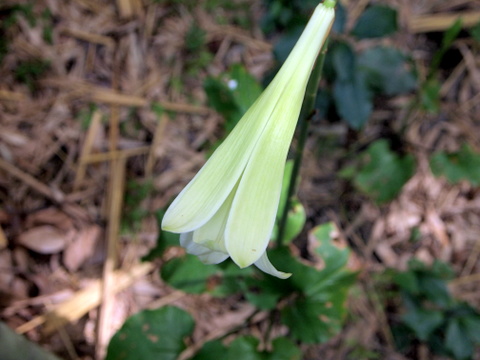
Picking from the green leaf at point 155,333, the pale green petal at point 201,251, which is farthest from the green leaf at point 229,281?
the pale green petal at point 201,251

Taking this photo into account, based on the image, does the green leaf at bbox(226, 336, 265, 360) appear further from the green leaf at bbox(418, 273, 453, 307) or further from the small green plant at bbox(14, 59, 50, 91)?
the small green plant at bbox(14, 59, 50, 91)

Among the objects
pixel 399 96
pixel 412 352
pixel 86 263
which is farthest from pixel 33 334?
pixel 399 96

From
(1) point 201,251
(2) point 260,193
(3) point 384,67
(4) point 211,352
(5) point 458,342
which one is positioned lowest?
(5) point 458,342

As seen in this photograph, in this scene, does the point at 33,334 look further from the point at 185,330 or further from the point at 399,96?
the point at 399,96

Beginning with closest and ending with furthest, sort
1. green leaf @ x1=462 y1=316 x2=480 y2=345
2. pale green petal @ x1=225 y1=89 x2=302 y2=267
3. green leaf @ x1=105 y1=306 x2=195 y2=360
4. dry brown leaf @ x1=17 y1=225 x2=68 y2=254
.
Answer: pale green petal @ x1=225 y1=89 x2=302 y2=267, green leaf @ x1=105 y1=306 x2=195 y2=360, green leaf @ x1=462 y1=316 x2=480 y2=345, dry brown leaf @ x1=17 y1=225 x2=68 y2=254

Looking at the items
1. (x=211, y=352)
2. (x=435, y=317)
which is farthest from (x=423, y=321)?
(x=211, y=352)

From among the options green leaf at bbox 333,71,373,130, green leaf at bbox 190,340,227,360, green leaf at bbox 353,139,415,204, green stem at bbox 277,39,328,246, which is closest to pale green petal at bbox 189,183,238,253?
green stem at bbox 277,39,328,246

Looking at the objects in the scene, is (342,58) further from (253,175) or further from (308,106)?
(253,175)

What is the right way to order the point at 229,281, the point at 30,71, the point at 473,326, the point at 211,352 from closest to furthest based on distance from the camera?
the point at 211,352 < the point at 229,281 < the point at 473,326 < the point at 30,71

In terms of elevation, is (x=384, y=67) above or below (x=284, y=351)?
above
